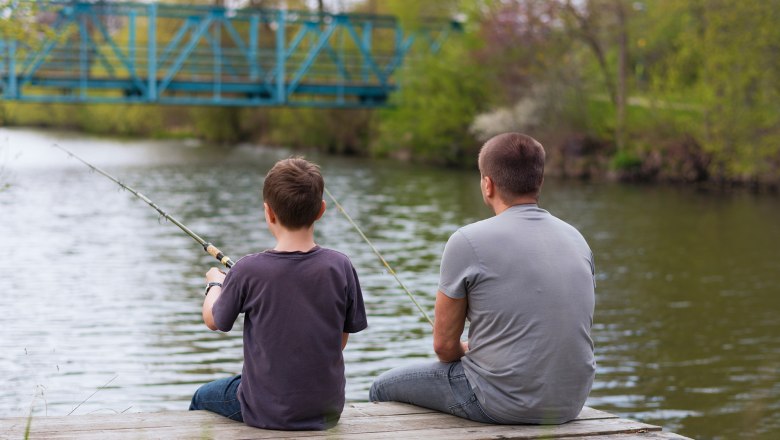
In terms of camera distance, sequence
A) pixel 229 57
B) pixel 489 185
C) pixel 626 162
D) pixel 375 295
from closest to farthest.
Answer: pixel 489 185
pixel 375 295
pixel 626 162
pixel 229 57

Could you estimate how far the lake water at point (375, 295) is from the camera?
9.30 m

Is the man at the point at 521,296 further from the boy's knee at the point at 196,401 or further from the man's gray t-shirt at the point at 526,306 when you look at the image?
the boy's knee at the point at 196,401

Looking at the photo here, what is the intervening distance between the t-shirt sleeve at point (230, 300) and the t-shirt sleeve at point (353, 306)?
1.29 feet

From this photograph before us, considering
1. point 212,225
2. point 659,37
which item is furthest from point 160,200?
point 659,37

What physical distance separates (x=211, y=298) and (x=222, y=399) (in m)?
0.40

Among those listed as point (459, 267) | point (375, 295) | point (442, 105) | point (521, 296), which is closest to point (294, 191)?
point (459, 267)

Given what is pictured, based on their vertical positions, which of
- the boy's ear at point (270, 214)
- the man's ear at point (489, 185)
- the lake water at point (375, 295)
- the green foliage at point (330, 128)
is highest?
the man's ear at point (489, 185)

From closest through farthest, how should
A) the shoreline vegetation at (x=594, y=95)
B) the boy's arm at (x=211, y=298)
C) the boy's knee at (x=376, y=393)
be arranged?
the boy's arm at (x=211, y=298) < the boy's knee at (x=376, y=393) < the shoreline vegetation at (x=594, y=95)

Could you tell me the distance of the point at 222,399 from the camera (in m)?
4.55

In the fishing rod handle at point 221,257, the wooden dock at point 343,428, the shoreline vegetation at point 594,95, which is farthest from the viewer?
the shoreline vegetation at point 594,95

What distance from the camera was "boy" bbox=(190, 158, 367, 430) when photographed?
4.27 meters

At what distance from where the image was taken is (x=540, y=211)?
455 cm

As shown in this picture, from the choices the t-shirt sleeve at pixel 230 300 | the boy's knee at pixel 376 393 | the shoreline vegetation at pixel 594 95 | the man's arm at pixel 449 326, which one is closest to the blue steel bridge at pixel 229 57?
the shoreline vegetation at pixel 594 95

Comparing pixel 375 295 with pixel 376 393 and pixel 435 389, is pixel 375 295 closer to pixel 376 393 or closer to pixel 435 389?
pixel 376 393
